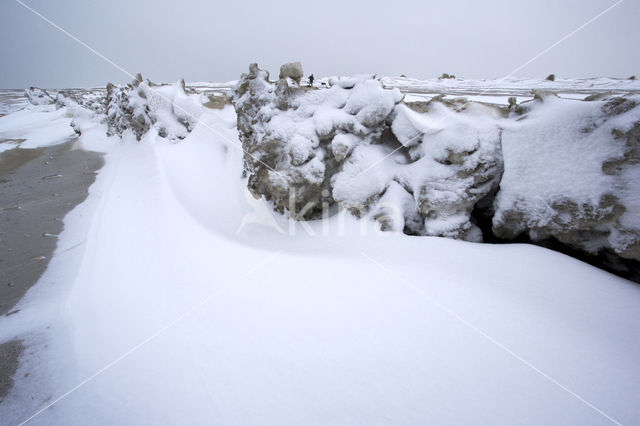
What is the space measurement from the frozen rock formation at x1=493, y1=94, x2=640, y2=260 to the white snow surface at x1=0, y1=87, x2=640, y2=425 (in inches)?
19.1

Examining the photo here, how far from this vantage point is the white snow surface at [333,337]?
1.87 m

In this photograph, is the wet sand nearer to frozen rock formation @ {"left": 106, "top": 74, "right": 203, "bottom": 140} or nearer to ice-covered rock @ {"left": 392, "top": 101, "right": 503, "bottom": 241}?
frozen rock formation @ {"left": 106, "top": 74, "right": 203, "bottom": 140}

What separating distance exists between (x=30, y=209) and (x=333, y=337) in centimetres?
1054

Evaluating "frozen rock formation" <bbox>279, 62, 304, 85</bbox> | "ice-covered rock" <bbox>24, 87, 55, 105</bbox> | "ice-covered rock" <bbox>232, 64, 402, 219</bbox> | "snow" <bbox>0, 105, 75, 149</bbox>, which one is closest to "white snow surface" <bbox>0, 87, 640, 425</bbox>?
"ice-covered rock" <bbox>232, 64, 402, 219</bbox>

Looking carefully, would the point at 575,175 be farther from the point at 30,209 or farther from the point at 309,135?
the point at 30,209

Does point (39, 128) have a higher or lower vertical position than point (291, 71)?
lower

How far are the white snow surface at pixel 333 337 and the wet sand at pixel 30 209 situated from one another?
10.7 inches

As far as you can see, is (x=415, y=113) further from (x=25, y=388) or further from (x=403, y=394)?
(x=25, y=388)

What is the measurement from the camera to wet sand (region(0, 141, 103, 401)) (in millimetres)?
4215

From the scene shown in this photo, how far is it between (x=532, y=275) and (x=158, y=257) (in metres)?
5.61

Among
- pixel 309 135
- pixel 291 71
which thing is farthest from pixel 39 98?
pixel 309 135

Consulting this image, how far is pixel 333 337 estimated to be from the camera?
2.40 metres

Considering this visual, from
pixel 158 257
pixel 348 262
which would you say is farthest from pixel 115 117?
pixel 348 262

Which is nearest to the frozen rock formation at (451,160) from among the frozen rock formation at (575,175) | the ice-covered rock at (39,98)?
the frozen rock formation at (575,175)
